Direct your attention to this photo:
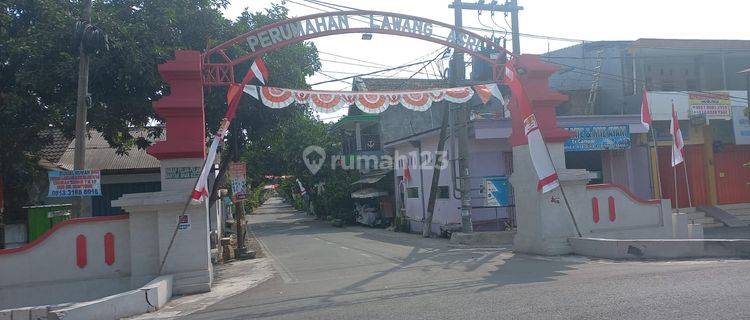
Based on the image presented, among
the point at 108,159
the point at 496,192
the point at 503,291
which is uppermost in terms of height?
the point at 108,159

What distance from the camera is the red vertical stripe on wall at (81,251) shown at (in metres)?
10.8

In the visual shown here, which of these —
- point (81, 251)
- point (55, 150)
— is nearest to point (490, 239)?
point (81, 251)

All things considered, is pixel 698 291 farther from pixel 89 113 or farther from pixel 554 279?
pixel 89 113

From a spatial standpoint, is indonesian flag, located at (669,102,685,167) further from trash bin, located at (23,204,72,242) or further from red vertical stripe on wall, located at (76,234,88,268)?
trash bin, located at (23,204,72,242)

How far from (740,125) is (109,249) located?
2328 centimetres

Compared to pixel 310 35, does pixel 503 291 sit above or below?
below

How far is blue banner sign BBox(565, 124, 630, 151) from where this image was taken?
21.3 metres

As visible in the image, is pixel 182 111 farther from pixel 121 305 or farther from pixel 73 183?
pixel 121 305

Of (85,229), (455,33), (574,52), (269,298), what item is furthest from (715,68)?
(85,229)

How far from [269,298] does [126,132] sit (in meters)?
7.07

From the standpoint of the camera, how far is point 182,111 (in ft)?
36.3

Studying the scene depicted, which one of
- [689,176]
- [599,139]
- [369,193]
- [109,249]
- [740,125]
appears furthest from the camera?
[369,193]

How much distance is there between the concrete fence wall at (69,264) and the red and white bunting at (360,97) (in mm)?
3854

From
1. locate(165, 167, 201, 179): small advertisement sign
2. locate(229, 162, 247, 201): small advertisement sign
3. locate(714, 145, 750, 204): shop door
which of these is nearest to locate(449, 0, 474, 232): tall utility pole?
locate(229, 162, 247, 201): small advertisement sign
